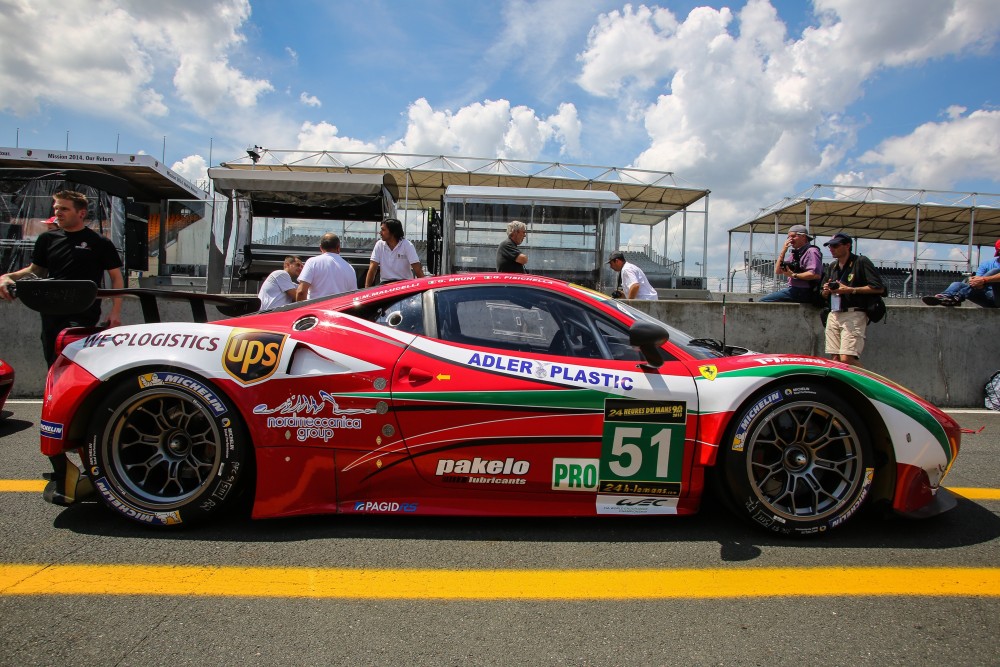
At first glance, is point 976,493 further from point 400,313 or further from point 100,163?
point 100,163

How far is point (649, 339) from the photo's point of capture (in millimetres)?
2529

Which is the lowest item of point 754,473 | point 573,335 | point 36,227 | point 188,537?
point 188,537

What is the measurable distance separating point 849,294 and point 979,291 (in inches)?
97.5

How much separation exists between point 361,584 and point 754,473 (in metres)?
1.72

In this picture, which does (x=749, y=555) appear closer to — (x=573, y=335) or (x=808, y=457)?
(x=808, y=457)

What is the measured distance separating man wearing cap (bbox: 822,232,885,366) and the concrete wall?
0.67m

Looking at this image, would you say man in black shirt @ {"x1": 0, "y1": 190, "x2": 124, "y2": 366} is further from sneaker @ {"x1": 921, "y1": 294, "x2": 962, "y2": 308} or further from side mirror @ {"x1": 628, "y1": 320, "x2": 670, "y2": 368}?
sneaker @ {"x1": 921, "y1": 294, "x2": 962, "y2": 308}

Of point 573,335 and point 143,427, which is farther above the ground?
point 573,335

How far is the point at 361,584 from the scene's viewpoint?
83.9 inches

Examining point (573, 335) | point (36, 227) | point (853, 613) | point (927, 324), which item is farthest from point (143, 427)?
point (36, 227)

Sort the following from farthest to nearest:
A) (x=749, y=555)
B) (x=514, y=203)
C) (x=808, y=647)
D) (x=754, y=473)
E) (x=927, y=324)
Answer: (x=514, y=203) → (x=927, y=324) → (x=754, y=473) → (x=749, y=555) → (x=808, y=647)

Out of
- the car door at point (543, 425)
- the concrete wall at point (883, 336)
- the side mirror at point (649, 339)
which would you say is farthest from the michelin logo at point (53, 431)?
the concrete wall at point (883, 336)

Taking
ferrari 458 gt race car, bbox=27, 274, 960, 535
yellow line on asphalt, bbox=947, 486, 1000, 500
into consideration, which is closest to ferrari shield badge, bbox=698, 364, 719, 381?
ferrari 458 gt race car, bbox=27, 274, 960, 535

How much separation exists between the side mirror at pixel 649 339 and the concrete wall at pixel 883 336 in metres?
3.48
